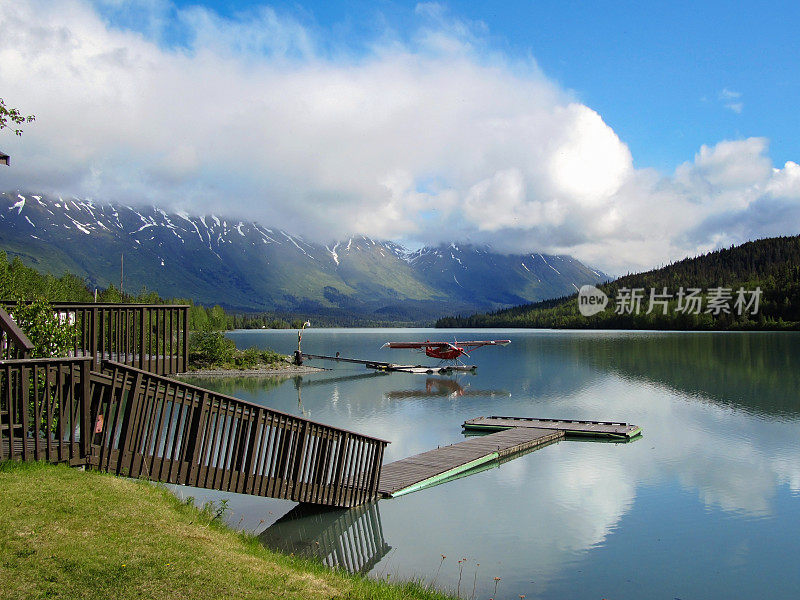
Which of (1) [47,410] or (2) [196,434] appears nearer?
(1) [47,410]

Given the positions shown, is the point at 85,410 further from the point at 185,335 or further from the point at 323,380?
the point at 323,380

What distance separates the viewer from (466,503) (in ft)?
54.4

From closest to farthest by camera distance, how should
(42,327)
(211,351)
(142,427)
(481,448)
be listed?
1. (142,427)
2. (42,327)
3. (481,448)
4. (211,351)

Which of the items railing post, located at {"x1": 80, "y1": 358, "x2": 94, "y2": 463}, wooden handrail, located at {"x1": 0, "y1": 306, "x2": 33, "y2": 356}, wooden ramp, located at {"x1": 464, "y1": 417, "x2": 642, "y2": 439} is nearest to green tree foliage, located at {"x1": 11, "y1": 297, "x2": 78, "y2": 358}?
wooden handrail, located at {"x1": 0, "y1": 306, "x2": 33, "y2": 356}

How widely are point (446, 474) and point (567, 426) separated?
37.1 feet

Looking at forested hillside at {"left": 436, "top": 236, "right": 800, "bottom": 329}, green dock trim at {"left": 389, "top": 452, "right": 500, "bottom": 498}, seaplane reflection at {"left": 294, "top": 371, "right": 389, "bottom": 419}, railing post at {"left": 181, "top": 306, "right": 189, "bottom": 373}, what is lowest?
seaplane reflection at {"left": 294, "top": 371, "right": 389, "bottom": 419}

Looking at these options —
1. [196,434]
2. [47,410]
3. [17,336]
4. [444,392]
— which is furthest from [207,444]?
[444,392]

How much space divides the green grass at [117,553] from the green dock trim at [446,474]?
7.53 metres

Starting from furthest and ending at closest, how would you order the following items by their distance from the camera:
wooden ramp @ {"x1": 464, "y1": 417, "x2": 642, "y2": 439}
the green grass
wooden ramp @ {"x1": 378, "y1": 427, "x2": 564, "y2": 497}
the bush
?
the bush < wooden ramp @ {"x1": 464, "y1": 417, "x2": 642, "y2": 439} < wooden ramp @ {"x1": 378, "y1": 427, "x2": 564, "y2": 497} < the green grass

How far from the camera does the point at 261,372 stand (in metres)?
57.6

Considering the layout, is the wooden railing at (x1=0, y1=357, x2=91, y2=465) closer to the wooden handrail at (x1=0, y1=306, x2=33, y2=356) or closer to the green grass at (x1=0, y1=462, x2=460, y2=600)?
the green grass at (x1=0, y1=462, x2=460, y2=600)

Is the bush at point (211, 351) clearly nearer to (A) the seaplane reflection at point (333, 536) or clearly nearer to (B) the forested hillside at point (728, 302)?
(A) the seaplane reflection at point (333, 536)

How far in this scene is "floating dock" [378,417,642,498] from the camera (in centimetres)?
1767

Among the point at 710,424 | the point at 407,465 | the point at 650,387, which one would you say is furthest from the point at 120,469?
the point at 650,387
